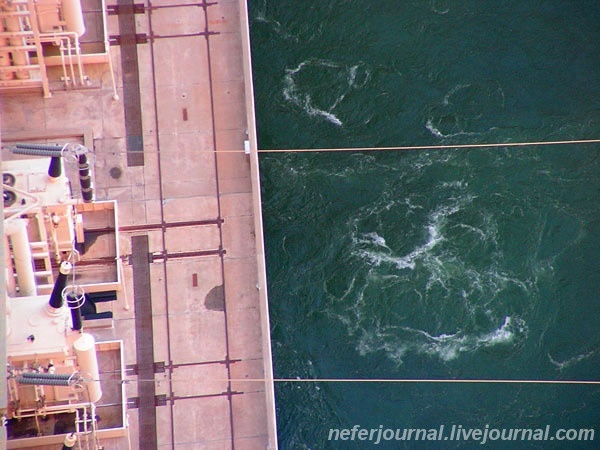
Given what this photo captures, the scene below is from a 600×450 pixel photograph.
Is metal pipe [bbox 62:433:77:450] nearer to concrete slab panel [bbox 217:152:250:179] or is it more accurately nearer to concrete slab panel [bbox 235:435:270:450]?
concrete slab panel [bbox 235:435:270:450]

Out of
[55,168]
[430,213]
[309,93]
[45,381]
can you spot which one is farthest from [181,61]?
[45,381]

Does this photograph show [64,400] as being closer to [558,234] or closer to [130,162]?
[130,162]

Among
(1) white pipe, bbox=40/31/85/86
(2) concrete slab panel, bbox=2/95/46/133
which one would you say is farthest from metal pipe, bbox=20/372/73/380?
(1) white pipe, bbox=40/31/85/86

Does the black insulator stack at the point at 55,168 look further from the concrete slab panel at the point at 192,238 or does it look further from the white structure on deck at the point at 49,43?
the white structure on deck at the point at 49,43

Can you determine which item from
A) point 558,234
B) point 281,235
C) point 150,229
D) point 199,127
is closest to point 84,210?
point 150,229

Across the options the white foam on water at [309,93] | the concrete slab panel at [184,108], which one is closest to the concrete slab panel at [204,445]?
the concrete slab panel at [184,108]

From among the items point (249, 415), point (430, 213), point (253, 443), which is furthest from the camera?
point (430, 213)

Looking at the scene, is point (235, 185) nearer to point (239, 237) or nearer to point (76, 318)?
point (239, 237)
